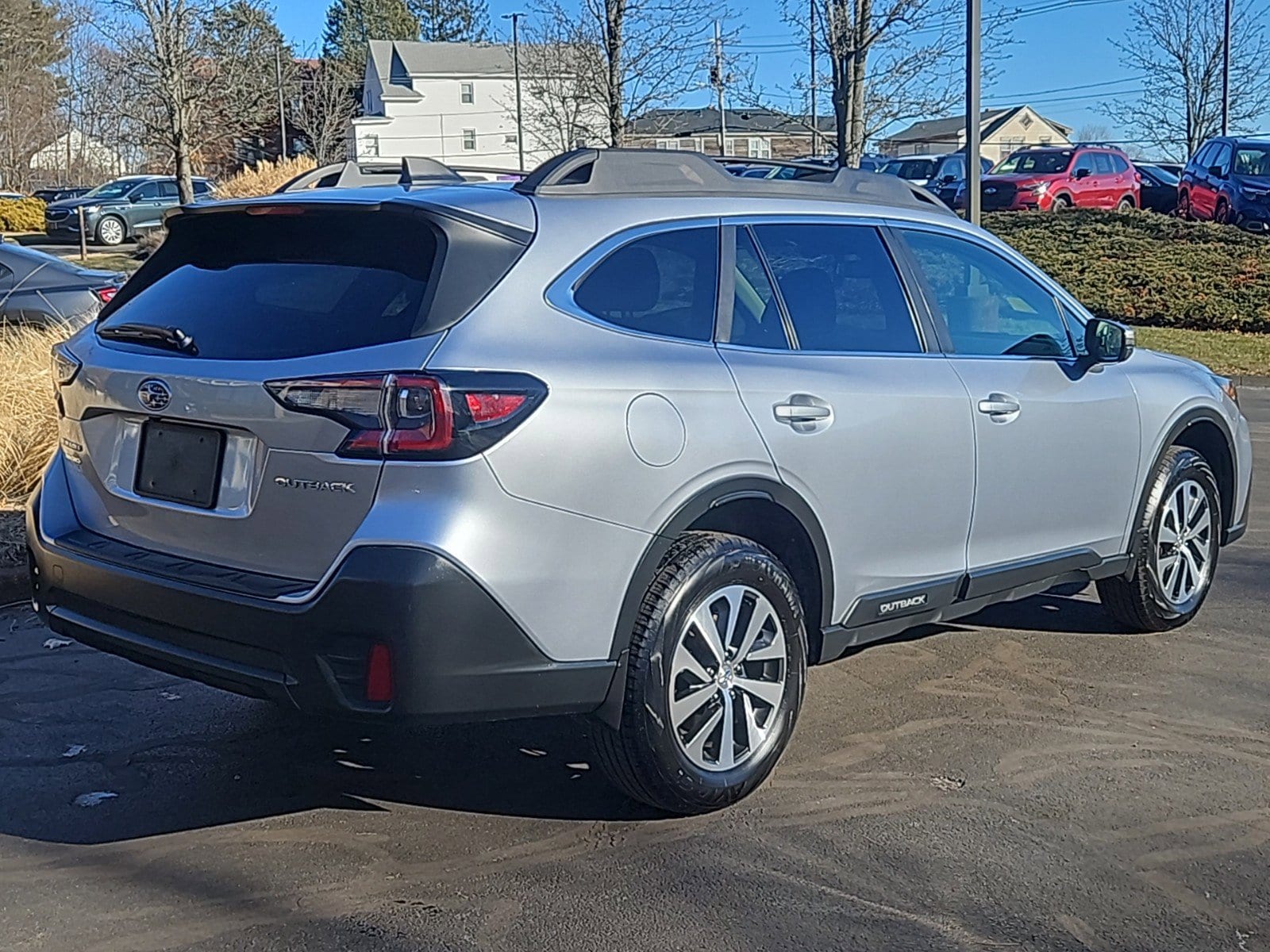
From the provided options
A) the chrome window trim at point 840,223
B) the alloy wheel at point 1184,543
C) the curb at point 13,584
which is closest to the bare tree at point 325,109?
the curb at point 13,584

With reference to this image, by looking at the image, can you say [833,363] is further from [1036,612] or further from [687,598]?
[1036,612]

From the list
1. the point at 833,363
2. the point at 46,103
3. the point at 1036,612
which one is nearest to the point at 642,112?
the point at 1036,612

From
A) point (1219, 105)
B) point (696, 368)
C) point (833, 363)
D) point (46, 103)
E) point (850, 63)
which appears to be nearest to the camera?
point (696, 368)

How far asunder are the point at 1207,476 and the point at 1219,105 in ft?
127

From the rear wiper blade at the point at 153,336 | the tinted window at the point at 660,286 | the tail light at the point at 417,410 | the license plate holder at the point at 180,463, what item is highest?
the tinted window at the point at 660,286

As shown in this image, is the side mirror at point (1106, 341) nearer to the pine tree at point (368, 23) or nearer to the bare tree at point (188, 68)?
the bare tree at point (188, 68)

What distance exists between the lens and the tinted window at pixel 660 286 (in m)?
3.95

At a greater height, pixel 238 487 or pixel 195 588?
pixel 238 487

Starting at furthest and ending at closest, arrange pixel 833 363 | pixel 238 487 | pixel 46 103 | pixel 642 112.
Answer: pixel 46 103
pixel 642 112
pixel 833 363
pixel 238 487

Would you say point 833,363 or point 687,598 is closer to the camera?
point 687,598

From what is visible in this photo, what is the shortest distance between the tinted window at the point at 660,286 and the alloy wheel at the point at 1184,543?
2572 millimetres

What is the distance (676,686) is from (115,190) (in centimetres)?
3520

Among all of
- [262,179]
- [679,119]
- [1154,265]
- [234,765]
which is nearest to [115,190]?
[262,179]

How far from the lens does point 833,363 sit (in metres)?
4.46
